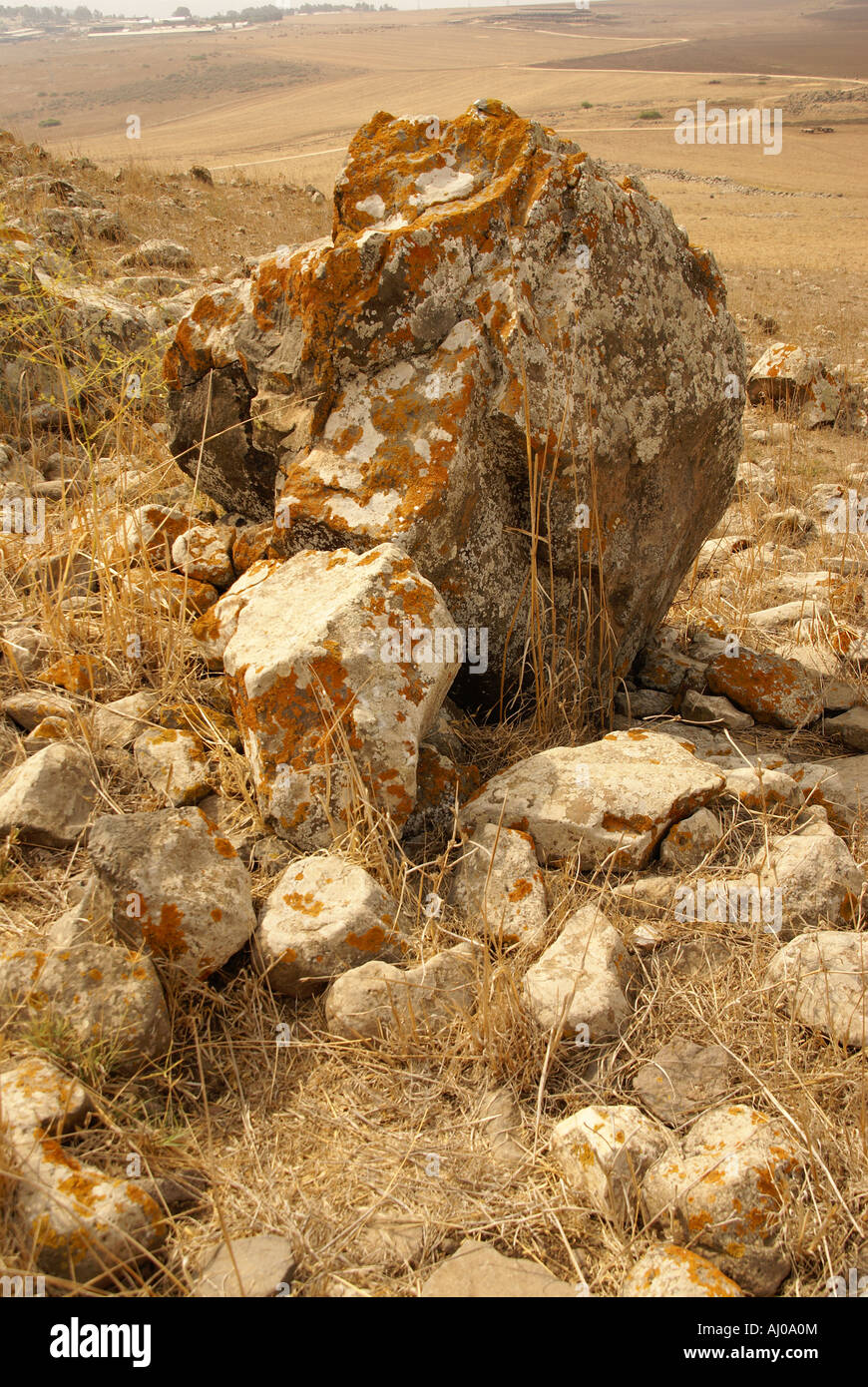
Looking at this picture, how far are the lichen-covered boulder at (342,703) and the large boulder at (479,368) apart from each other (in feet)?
1.30

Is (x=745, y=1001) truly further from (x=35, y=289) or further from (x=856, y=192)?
(x=856, y=192)

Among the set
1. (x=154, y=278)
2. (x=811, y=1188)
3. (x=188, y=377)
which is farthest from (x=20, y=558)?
(x=154, y=278)

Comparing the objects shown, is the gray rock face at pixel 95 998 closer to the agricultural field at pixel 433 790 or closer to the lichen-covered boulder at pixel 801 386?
the agricultural field at pixel 433 790

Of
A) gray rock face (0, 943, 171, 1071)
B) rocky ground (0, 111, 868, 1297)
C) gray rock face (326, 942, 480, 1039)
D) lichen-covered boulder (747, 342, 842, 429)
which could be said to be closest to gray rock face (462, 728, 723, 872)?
rocky ground (0, 111, 868, 1297)

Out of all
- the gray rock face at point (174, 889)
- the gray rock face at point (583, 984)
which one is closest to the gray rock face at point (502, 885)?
the gray rock face at point (583, 984)

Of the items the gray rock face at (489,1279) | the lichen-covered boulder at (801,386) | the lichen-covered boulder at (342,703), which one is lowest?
the gray rock face at (489,1279)

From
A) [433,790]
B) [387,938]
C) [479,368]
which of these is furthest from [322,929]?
[479,368]

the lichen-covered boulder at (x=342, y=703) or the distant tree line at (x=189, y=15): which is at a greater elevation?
the distant tree line at (x=189, y=15)

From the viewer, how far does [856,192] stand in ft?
80.1

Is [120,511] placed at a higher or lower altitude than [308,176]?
lower

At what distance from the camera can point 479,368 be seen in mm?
3143

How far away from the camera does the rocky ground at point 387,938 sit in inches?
75.0

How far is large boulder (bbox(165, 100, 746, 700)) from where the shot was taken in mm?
3139

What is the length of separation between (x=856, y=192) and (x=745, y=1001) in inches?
1107
